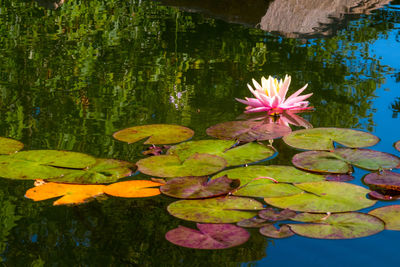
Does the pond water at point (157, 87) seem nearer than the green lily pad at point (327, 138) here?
Yes

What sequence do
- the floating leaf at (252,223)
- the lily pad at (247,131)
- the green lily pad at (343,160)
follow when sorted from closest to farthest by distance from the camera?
the floating leaf at (252,223) → the green lily pad at (343,160) → the lily pad at (247,131)

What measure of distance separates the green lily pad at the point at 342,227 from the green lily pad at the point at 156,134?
89 centimetres

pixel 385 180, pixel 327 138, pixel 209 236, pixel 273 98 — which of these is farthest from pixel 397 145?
pixel 209 236

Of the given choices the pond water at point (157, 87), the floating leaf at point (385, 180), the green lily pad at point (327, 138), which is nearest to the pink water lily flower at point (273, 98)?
the pond water at point (157, 87)

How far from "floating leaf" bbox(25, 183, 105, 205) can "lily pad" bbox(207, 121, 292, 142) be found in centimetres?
74

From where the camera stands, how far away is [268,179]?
A: 219 centimetres

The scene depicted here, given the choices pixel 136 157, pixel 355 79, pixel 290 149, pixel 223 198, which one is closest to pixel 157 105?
pixel 136 157

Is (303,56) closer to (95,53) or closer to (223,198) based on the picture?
(95,53)

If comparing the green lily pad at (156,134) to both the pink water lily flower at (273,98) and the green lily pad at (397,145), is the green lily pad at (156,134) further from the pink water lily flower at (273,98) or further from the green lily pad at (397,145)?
the green lily pad at (397,145)

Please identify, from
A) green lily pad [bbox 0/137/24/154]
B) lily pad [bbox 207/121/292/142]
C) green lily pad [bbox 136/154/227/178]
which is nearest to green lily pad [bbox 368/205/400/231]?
green lily pad [bbox 136/154/227/178]

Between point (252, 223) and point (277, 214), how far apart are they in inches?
4.3

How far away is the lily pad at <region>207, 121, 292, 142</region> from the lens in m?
2.61

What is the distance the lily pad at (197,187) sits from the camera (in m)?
2.03

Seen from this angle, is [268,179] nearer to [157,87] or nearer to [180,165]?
[180,165]
